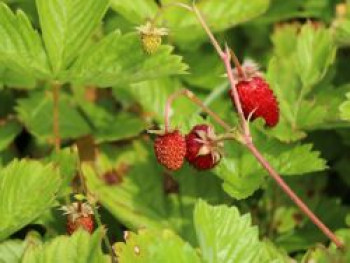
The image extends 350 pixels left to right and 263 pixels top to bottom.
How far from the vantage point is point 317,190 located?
262 cm

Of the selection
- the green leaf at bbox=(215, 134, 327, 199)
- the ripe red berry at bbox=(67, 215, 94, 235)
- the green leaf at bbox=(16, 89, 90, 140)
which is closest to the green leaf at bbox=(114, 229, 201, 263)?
the ripe red berry at bbox=(67, 215, 94, 235)

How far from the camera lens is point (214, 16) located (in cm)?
267

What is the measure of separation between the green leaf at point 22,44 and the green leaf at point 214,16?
58 cm

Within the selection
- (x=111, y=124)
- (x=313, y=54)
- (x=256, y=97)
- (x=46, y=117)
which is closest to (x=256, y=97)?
(x=256, y=97)

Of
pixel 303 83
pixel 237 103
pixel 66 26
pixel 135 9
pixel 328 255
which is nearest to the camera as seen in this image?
pixel 328 255

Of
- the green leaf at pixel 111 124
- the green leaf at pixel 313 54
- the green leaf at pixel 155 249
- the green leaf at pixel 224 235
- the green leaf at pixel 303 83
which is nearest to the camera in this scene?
the green leaf at pixel 155 249

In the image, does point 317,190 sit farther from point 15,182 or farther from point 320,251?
point 15,182

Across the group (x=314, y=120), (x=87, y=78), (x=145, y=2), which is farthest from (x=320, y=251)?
(x=145, y=2)

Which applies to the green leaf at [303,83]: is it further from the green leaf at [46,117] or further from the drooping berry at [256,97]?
the green leaf at [46,117]

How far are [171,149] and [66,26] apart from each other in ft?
1.64

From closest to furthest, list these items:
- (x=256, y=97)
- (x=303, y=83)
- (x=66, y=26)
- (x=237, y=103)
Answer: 1. (x=237, y=103)
2. (x=256, y=97)
3. (x=66, y=26)
4. (x=303, y=83)

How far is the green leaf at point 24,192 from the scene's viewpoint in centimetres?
193

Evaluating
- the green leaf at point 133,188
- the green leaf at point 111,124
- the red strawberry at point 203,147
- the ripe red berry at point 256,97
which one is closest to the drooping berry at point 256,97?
the ripe red berry at point 256,97

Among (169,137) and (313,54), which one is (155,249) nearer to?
(169,137)
